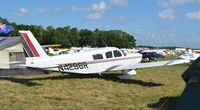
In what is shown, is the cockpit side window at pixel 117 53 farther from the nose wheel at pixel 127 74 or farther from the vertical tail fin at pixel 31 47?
the vertical tail fin at pixel 31 47

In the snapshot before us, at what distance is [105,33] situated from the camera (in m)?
127

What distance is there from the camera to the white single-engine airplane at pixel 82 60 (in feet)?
51.3

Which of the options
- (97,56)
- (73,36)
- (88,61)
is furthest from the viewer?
(73,36)

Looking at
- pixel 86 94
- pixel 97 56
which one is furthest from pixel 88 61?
pixel 86 94

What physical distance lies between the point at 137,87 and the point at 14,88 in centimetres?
485

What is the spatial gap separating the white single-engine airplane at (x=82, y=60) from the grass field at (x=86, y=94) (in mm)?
593

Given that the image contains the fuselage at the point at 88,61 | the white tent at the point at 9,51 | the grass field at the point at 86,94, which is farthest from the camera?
the white tent at the point at 9,51

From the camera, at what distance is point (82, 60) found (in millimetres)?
16719

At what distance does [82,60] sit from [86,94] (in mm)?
4364

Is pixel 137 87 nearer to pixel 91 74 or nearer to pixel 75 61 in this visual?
pixel 75 61

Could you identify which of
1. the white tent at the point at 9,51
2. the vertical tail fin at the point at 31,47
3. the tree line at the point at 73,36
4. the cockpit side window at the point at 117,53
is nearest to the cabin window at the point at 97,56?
the cockpit side window at the point at 117,53

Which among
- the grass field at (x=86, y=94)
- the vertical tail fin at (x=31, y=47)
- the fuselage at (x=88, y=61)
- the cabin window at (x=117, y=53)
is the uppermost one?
the vertical tail fin at (x=31, y=47)

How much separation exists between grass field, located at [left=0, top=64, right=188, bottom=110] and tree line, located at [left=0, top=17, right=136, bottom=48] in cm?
7128

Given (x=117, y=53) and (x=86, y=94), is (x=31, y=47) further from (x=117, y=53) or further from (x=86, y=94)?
(x=86, y=94)
